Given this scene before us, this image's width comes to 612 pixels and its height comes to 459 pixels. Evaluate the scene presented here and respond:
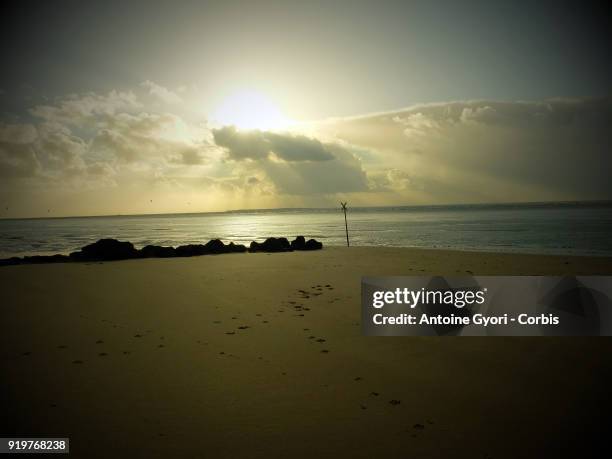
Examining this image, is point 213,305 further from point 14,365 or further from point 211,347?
point 14,365

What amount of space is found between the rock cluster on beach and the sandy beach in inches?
450

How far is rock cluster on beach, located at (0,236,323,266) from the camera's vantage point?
20656 mm

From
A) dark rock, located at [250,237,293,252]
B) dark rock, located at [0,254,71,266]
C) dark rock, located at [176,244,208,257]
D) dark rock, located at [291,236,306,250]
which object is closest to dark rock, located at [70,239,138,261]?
dark rock, located at [0,254,71,266]

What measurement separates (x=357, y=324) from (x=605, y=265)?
15.1 metres

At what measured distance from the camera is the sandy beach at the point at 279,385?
4199 mm

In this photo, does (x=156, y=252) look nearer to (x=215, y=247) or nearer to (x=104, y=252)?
(x=104, y=252)

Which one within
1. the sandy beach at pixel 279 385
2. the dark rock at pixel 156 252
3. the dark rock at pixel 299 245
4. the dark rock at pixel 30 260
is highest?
the dark rock at pixel 299 245

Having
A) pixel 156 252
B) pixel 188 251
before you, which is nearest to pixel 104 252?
pixel 156 252

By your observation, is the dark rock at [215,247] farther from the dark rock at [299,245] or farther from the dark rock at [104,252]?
the dark rock at [299,245]

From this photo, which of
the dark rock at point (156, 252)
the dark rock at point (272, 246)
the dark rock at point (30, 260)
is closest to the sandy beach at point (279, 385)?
the dark rock at point (30, 260)

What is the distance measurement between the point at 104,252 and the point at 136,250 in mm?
1946

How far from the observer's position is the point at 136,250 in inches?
891

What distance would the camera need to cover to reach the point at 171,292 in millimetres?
12141

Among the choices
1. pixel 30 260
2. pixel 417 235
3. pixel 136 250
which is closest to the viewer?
pixel 30 260
